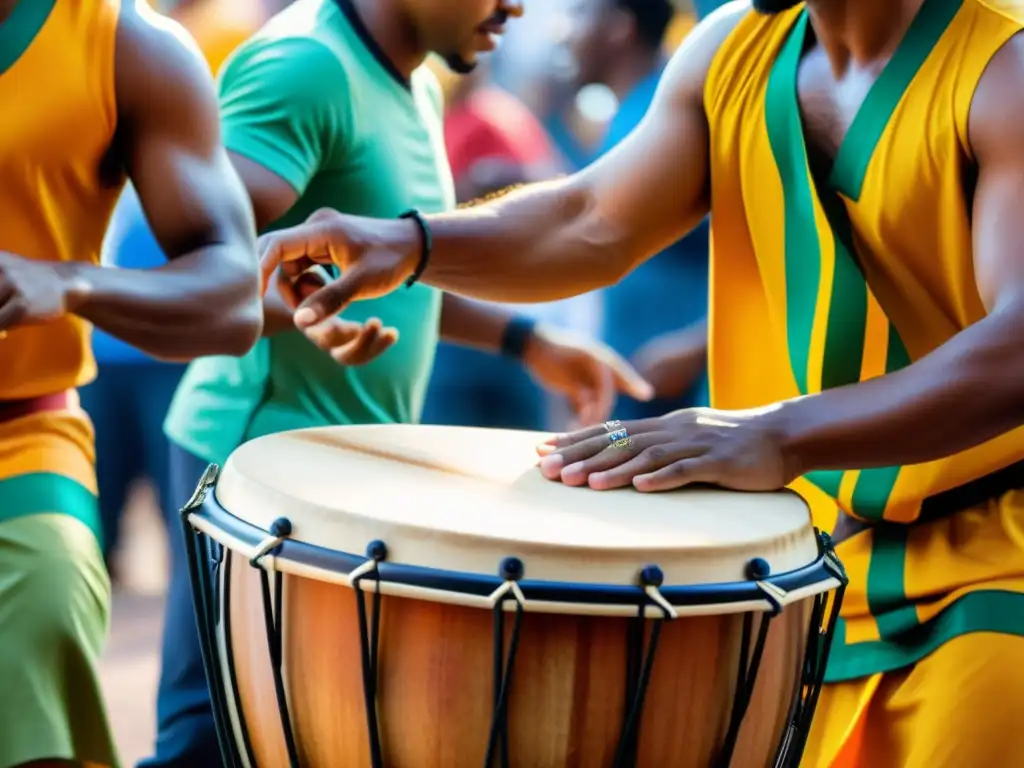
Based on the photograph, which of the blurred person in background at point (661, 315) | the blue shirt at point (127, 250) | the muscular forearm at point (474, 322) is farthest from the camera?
the blue shirt at point (127, 250)

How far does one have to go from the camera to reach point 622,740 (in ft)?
4.23

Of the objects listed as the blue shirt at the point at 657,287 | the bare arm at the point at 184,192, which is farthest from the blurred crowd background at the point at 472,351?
the bare arm at the point at 184,192

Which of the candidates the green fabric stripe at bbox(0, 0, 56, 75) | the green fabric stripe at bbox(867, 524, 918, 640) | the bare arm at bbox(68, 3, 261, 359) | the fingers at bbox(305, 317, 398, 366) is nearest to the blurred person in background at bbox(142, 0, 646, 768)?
the fingers at bbox(305, 317, 398, 366)

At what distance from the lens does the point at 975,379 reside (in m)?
1.46

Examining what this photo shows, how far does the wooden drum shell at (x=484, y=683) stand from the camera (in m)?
1.27

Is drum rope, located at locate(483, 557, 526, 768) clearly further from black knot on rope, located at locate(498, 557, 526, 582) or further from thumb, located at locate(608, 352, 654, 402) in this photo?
thumb, located at locate(608, 352, 654, 402)

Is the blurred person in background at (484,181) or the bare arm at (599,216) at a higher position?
the bare arm at (599,216)

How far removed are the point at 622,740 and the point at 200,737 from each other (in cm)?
111

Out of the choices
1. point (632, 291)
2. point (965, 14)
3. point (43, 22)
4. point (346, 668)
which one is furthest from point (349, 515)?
point (632, 291)

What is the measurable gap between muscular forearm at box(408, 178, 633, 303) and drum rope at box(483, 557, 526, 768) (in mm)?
746

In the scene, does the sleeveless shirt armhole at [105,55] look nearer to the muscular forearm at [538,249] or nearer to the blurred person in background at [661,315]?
the muscular forearm at [538,249]

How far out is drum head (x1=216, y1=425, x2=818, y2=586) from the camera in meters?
1.23

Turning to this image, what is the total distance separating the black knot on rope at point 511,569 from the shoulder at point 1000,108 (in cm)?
75

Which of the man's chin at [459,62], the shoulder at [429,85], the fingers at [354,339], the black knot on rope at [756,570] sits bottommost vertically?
the fingers at [354,339]
